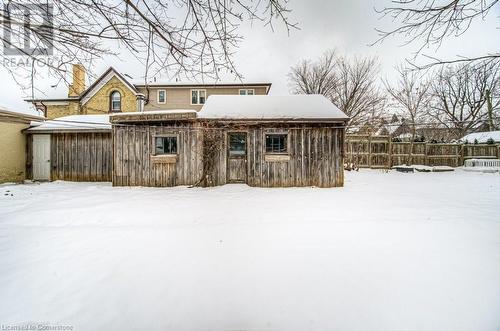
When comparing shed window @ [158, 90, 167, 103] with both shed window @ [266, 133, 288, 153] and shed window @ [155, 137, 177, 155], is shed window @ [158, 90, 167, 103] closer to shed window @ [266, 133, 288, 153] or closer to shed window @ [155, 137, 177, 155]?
shed window @ [155, 137, 177, 155]

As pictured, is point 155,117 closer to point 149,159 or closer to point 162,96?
point 149,159

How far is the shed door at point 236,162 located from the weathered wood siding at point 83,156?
6643 millimetres

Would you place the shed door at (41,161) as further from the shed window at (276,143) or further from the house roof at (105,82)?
the shed window at (276,143)

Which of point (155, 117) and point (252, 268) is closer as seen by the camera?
point (252, 268)

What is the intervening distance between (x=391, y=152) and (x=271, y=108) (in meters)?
11.2

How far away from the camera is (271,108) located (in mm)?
9430

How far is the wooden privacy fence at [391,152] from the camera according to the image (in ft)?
50.4

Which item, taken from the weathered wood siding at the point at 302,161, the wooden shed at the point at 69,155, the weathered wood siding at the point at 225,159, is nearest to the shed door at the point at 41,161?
the wooden shed at the point at 69,155

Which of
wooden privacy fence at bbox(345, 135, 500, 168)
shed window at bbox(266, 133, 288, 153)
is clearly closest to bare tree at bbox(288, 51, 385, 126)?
wooden privacy fence at bbox(345, 135, 500, 168)

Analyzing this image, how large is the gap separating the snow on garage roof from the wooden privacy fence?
6.91m

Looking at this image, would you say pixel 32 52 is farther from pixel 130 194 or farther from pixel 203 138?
pixel 203 138

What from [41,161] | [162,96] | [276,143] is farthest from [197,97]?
[276,143]

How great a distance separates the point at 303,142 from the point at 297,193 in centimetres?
240

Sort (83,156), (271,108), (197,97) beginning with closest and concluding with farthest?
(271,108) < (83,156) < (197,97)
